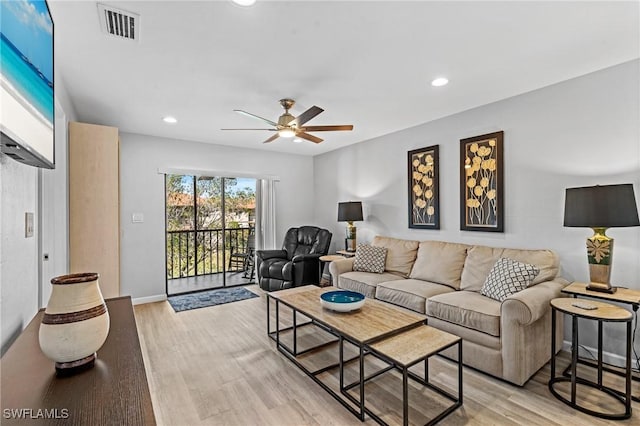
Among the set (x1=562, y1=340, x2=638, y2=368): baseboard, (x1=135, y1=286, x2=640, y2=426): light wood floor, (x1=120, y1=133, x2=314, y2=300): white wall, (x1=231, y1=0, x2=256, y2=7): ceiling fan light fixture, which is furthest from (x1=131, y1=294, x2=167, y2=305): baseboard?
(x1=562, y1=340, x2=638, y2=368): baseboard

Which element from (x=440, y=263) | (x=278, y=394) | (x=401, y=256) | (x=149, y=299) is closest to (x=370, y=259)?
(x=401, y=256)

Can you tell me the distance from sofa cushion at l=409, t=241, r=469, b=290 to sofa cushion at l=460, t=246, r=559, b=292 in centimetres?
9

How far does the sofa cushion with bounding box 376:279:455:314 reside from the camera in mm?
2969

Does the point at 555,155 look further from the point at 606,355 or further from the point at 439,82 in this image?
the point at 606,355

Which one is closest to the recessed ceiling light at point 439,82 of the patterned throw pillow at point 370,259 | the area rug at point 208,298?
the patterned throw pillow at point 370,259

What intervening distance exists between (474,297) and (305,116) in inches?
88.6

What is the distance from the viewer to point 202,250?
5867 millimetres

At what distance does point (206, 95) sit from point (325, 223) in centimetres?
340

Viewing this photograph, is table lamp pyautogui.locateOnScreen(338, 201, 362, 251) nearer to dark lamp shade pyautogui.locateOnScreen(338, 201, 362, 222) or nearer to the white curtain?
dark lamp shade pyautogui.locateOnScreen(338, 201, 362, 222)

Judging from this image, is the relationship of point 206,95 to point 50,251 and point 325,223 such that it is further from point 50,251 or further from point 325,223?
point 325,223

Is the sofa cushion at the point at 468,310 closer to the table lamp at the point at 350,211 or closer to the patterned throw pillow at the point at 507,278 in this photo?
the patterned throw pillow at the point at 507,278

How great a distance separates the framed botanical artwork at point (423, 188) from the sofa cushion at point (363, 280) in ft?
2.81

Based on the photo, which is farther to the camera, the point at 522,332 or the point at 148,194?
the point at 148,194

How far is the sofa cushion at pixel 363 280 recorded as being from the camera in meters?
3.51
